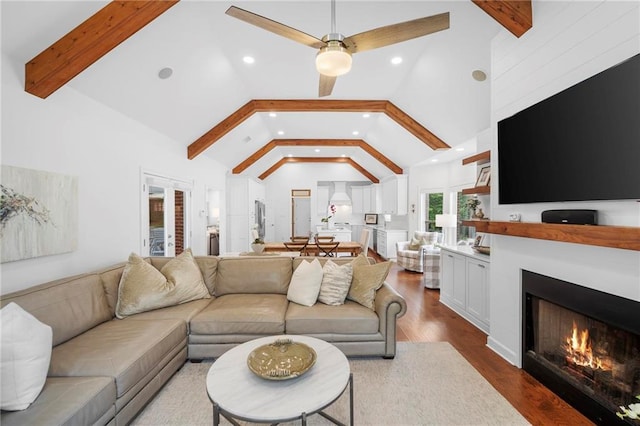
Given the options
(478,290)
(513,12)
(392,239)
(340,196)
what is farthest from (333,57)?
(340,196)

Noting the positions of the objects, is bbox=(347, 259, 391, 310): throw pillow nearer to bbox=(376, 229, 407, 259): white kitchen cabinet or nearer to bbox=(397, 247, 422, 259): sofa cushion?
bbox=(397, 247, 422, 259): sofa cushion

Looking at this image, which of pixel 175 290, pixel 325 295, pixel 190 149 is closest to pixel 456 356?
pixel 325 295

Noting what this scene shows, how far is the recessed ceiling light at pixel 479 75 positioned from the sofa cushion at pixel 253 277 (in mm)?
3231

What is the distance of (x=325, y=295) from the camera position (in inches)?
120

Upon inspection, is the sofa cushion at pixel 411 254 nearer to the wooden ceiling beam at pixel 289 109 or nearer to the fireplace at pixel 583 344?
the wooden ceiling beam at pixel 289 109

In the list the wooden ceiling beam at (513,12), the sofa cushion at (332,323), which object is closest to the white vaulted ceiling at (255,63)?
the wooden ceiling beam at (513,12)

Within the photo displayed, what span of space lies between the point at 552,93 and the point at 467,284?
249 cm

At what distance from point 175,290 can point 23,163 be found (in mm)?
1644

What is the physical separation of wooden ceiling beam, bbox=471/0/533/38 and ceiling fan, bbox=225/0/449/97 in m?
0.76

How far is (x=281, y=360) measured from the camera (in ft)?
5.94

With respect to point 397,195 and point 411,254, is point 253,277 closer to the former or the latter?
point 411,254

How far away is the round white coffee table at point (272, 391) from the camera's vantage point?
4.86 feet

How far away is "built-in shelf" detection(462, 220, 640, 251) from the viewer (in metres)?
1.58

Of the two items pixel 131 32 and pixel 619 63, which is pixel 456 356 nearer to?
pixel 619 63
